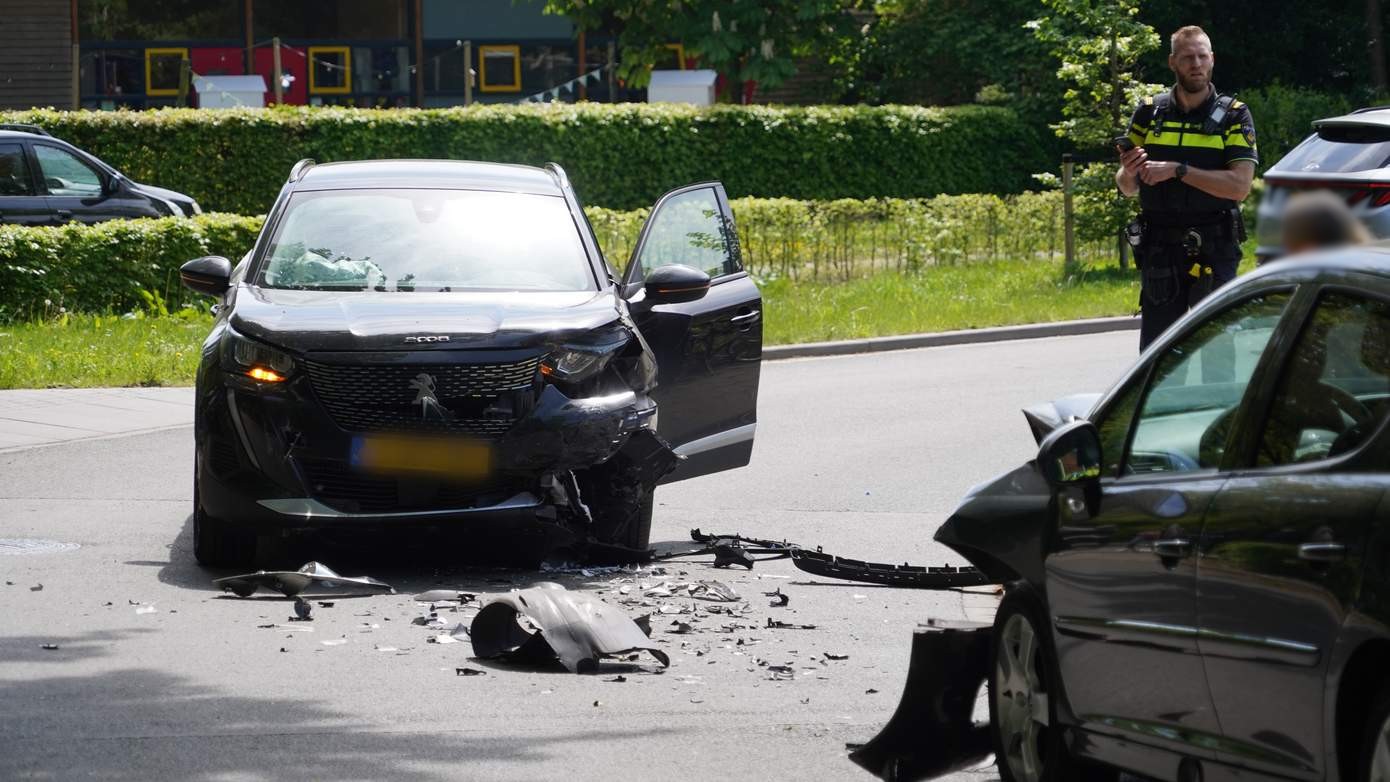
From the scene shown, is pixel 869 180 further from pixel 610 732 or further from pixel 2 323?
pixel 610 732

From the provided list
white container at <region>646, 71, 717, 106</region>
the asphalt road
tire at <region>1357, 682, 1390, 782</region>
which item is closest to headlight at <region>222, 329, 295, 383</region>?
the asphalt road

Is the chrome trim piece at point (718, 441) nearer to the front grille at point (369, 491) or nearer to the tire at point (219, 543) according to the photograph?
the front grille at point (369, 491)

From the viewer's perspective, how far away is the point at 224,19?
36.0 metres

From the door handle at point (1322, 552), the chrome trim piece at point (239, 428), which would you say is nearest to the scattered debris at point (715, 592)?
the chrome trim piece at point (239, 428)

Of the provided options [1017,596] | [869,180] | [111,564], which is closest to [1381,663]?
[1017,596]

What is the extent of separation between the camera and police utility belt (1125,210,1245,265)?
965 centimetres

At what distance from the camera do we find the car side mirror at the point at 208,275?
9.18 m

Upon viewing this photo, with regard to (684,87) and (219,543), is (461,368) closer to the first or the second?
(219,543)

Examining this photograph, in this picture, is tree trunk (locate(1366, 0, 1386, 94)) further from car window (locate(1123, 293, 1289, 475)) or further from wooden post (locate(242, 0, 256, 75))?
car window (locate(1123, 293, 1289, 475))

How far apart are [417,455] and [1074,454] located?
3.87 metres

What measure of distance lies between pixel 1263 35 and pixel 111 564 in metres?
30.3

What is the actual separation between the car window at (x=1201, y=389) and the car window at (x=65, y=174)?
19850 mm

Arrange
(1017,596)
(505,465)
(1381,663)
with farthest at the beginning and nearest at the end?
1. (505,465)
2. (1017,596)
3. (1381,663)

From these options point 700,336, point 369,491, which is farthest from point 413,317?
point 700,336
